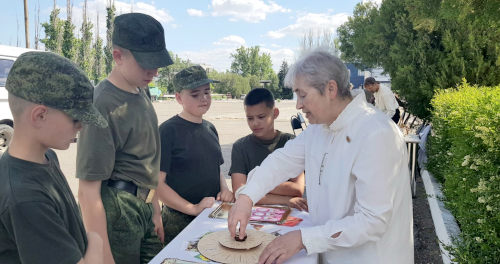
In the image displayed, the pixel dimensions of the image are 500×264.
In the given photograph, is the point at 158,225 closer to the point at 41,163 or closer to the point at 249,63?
the point at 41,163

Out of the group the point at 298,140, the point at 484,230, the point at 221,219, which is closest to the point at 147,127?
the point at 221,219

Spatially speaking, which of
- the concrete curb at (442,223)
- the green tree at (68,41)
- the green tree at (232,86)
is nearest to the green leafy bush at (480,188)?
the concrete curb at (442,223)

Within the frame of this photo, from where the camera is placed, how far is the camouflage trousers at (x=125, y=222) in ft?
6.86

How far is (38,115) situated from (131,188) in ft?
3.16

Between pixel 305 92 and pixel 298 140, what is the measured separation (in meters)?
0.48

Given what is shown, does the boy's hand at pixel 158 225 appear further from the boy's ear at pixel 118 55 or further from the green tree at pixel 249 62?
the green tree at pixel 249 62

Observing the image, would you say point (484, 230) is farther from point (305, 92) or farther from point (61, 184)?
point (61, 184)

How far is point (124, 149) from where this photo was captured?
2090 mm

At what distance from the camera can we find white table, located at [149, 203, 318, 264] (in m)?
1.74

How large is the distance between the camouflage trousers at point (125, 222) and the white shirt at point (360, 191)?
94cm

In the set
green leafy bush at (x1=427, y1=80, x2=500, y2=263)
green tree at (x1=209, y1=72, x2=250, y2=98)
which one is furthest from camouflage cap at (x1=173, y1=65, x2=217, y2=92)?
green tree at (x1=209, y1=72, x2=250, y2=98)

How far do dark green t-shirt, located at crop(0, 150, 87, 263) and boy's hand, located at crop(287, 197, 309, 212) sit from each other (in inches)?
60.0

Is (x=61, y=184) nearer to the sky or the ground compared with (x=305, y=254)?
nearer to the sky

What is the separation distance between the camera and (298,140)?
90.3 inches
